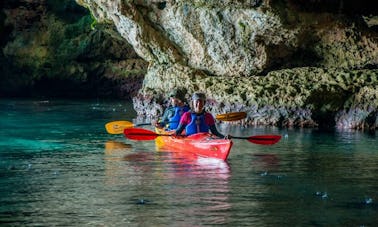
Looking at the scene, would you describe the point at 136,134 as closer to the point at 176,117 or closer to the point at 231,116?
the point at 176,117

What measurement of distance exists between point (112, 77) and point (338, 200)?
26.0 meters

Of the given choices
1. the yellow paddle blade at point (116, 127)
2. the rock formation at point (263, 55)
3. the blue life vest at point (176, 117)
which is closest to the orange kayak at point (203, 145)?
the blue life vest at point (176, 117)

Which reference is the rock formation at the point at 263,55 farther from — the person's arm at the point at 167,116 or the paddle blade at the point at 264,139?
the paddle blade at the point at 264,139

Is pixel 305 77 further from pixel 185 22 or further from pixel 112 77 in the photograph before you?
pixel 112 77

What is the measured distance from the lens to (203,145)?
14742 millimetres

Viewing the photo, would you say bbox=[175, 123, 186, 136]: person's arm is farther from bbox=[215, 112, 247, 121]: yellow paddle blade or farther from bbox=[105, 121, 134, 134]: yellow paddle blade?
bbox=[105, 121, 134, 134]: yellow paddle blade

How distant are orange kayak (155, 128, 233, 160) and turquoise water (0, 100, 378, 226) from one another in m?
0.20

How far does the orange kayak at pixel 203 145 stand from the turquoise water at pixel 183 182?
202 millimetres

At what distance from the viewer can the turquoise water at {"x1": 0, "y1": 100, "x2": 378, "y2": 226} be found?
9422mm

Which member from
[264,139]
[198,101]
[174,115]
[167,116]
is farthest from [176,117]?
[198,101]

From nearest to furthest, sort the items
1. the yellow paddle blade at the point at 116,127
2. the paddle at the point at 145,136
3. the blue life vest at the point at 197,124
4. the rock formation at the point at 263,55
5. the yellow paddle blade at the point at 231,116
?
the blue life vest at the point at 197,124, the paddle at the point at 145,136, the yellow paddle blade at the point at 231,116, the yellow paddle blade at the point at 116,127, the rock formation at the point at 263,55

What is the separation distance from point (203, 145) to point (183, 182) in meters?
2.87

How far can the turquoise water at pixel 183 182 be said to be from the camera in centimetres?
942

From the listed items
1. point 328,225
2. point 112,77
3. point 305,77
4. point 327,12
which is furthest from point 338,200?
point 112,77
